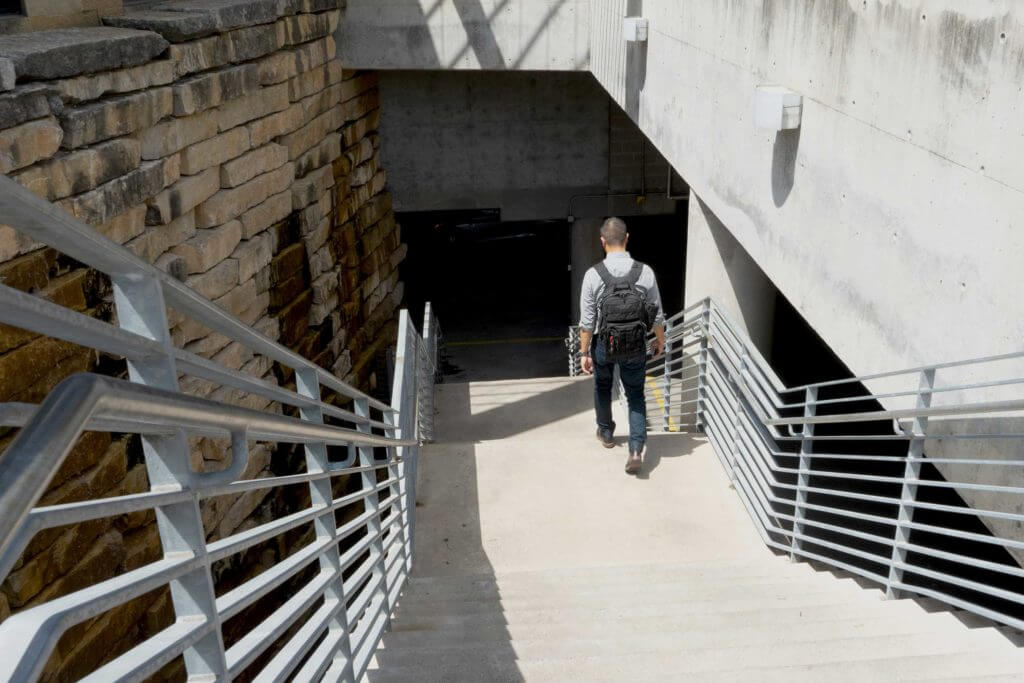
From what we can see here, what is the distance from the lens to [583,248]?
13.7m

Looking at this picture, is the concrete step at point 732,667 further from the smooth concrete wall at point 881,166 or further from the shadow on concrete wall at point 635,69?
the shadow on concrete wall at point 635,69

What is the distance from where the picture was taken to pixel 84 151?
189 inches

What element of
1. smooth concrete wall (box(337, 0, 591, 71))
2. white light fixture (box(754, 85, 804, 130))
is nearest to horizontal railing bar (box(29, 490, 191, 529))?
white light fixture (box(754, 85, 804, 130))

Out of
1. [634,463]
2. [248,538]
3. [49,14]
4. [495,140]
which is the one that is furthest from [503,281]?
[248,538]

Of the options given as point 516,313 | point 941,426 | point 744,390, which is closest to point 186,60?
point 744,390

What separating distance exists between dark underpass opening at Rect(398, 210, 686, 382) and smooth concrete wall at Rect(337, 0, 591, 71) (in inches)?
164

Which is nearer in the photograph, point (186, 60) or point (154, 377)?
point (154, 377)

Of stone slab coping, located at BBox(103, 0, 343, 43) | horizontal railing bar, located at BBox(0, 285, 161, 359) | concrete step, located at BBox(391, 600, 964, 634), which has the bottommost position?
concrete step, located at BBox(391, 600, 964, 634)

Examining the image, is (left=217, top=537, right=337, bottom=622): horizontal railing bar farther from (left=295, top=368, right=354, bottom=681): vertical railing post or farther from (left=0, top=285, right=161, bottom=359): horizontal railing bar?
(left=0, top=285, right=161, bottom=359): horizontal railing bar

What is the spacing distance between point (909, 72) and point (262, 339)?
251 cm

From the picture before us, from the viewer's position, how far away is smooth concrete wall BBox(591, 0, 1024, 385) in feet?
9.83

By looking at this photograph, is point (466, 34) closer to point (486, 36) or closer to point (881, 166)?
point (486, 36)

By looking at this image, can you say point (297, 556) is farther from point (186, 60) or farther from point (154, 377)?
point (186, 60)

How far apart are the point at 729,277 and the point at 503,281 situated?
12.0m
